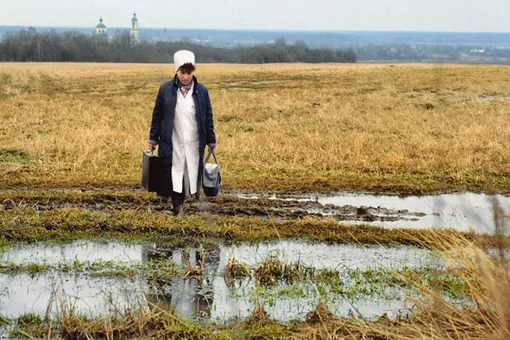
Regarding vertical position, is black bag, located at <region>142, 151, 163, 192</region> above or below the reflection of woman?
below

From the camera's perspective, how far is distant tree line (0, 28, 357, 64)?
332 ft

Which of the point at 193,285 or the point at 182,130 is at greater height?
the point at 182,130

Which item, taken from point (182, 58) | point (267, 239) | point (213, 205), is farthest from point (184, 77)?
point (213, 205)

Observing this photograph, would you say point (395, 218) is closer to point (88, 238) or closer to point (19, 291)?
point (88, 238)

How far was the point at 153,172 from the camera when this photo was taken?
8477 millimetres

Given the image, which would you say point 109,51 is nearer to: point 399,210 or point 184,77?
point 399,210

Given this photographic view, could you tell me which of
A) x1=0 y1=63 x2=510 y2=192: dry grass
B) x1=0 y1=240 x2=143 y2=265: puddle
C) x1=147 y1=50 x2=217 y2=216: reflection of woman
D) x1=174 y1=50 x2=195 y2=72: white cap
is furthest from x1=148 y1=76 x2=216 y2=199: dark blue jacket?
x1=0 y1=63 x2=510 y2=192: dry grass

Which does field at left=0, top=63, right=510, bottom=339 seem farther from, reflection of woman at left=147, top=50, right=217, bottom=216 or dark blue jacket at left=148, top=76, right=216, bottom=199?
dark blue jacket at left=148, top=76, right=216, bottom=199

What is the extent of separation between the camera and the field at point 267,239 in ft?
17.1

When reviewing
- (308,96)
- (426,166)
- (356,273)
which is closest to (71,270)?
(356,273)

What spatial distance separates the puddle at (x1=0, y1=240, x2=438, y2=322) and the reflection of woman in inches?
38.5

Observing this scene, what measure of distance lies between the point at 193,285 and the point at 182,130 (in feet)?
7.48

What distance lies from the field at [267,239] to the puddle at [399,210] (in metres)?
0.05

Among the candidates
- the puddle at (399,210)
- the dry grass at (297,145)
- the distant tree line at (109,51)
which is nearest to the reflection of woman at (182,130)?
the puddle at (399,210)
